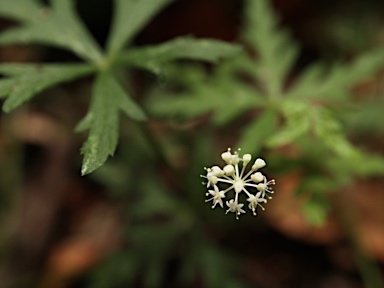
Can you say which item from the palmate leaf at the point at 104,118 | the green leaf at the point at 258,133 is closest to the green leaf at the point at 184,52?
the palmate leaf at the point at 104,118

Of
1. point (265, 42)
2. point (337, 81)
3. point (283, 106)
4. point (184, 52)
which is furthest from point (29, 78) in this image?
point (337, 81)

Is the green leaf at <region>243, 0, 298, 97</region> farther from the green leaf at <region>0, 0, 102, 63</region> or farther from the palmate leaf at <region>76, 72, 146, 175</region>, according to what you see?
the palmate leaf at <region>76, 72, 146, 175</region>

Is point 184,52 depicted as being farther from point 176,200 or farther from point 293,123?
point 176,200

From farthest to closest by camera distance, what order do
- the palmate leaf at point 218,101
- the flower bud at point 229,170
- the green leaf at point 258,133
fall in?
the palmate leaf at point 218,101, the green leaf at point 258,133, the flower bud at point 229,170

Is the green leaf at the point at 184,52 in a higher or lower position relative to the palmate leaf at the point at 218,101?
lower

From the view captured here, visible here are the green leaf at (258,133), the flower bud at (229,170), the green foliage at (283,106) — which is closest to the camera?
the flower bud at (229,170)

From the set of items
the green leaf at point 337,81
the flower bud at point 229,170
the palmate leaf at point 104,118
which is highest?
the green leaf at point 337,81

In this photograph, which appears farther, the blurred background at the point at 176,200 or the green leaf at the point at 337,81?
the blurred background at the point at 176,200

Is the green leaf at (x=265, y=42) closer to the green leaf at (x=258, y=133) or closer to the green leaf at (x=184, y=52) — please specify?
the green leaf at (x=258, y=133)

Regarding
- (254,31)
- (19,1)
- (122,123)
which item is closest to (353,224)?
(254,31)
